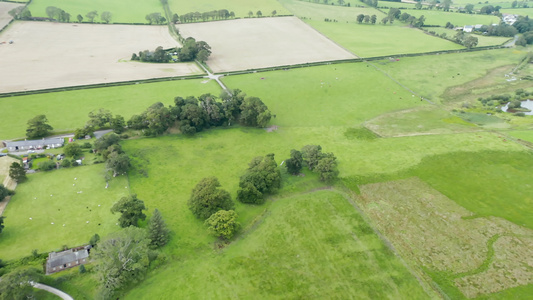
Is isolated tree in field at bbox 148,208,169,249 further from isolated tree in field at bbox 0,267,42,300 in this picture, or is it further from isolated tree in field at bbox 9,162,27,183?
isolated tree in field at bbox 9,162,27,183

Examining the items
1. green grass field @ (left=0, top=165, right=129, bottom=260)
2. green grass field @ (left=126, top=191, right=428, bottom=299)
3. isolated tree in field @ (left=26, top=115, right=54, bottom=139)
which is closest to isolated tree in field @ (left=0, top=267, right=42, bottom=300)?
green grass field @ (left=0, top=165, right=129, bottom=260)

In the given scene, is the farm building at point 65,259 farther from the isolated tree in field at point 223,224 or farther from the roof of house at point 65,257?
the isolated tree in field at point 223,224

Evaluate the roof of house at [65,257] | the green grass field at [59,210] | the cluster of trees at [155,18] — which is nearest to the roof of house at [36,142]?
the green grass field at [59,210]

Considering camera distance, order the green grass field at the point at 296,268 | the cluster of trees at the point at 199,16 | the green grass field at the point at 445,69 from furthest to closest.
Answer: the cluster of trees at the point at 199,16, the green grass field at the point at 445,69, the green grass field at the point at 296,268

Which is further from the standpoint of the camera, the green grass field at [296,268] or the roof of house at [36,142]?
the roof of house at [36,142]

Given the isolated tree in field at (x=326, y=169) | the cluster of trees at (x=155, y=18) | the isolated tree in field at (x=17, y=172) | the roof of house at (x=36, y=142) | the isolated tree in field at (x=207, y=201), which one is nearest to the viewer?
the isolated tree in field at (x=207, y=201)

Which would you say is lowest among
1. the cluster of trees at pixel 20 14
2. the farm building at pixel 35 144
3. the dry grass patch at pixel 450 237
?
the dry grass patch at pixel 450 237

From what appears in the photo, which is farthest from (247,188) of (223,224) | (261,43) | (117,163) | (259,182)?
(261,43)
